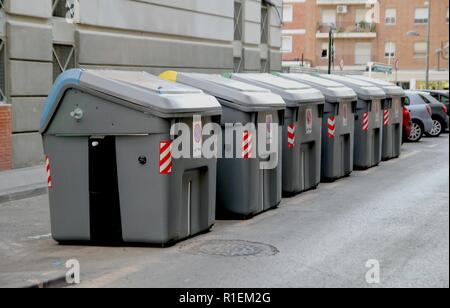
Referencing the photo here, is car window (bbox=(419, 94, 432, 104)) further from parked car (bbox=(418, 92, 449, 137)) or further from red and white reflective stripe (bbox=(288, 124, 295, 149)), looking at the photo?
red and white reflective stripe (bbox=(288, 124, 295, 149))

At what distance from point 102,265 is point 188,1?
16.2 meters

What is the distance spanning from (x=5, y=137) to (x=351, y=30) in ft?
131

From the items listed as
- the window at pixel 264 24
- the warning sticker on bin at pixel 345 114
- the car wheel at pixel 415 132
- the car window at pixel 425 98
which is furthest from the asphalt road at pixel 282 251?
the window at pixel 264 24

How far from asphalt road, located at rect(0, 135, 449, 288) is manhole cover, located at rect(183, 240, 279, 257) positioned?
0.03ft

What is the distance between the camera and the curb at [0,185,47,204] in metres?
12.7

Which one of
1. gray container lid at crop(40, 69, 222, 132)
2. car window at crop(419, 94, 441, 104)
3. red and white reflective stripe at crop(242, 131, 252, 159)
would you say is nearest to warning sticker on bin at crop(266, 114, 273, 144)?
red and white reflective stripe at crop(242, 131, 252, 159)

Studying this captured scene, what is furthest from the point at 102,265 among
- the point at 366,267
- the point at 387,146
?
the point at 387,146

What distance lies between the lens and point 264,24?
98.2 feet

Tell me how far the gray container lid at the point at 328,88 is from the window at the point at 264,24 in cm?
1414

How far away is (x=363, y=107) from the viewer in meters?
16.9

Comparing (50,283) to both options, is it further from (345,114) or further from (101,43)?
(101,43)

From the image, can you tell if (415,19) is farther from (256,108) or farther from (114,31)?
(256,108)

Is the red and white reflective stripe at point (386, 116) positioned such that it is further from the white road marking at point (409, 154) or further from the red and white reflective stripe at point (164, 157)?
the red and white reflective stripe at point (164, 157)

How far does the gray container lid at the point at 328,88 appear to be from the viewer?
14.8 m
